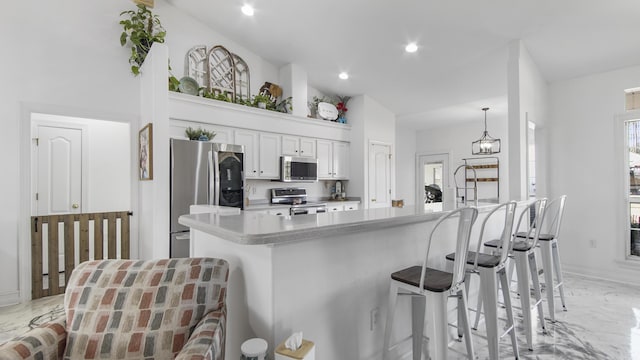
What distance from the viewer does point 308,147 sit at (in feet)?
16.6

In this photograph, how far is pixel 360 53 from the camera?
165 inches

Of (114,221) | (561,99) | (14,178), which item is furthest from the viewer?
(561,99)

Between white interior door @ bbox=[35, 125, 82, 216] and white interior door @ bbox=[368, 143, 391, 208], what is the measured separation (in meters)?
4.51

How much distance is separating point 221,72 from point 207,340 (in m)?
4.10

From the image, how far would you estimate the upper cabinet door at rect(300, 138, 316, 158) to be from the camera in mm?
4984

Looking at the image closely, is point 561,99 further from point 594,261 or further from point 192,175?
point 192,175

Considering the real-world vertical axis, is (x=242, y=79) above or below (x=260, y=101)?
above

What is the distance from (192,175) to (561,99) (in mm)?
5217

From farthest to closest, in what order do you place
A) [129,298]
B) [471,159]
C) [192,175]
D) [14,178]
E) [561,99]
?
1. [471,159]
2. [561,99]
3. [192,175]
4. [14,178]
5. [129,298]

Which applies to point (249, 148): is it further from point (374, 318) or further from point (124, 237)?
point (374, 318)

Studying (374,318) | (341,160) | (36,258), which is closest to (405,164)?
(341,160)

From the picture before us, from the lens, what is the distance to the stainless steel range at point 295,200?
4.56 metres

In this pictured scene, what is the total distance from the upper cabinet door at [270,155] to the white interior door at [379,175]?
1785 mm

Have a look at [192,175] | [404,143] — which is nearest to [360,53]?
[192,175]
